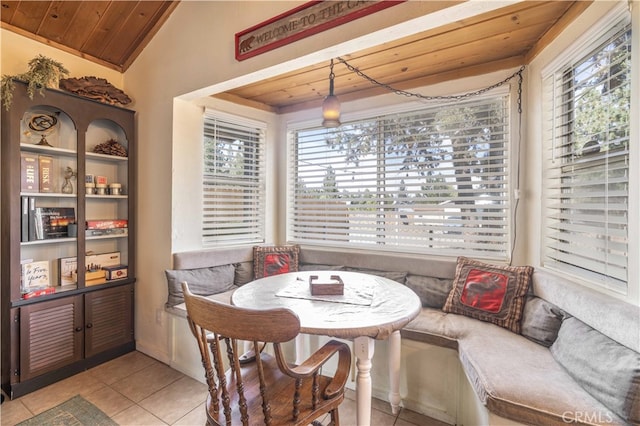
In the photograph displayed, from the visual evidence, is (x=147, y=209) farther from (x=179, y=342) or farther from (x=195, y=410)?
(x=195, y=410)

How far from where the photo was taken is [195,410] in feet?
6.31

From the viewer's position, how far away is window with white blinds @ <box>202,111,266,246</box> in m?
2.79

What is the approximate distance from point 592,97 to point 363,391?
6.62 ft

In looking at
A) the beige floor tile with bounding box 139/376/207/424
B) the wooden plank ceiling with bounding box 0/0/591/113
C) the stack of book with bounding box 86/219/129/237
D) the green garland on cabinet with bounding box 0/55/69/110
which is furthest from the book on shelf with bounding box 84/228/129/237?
the wooden plank ceiling with bounding box 0/0/591/113

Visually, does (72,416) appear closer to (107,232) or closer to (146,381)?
(146,381)

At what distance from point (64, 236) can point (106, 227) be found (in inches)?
11.5

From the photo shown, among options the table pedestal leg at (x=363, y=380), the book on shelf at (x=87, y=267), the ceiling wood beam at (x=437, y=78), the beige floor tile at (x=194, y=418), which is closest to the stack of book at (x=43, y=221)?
the book on shelf at (x=87, y=267)

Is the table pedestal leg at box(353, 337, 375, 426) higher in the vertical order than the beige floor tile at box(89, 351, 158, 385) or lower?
higher

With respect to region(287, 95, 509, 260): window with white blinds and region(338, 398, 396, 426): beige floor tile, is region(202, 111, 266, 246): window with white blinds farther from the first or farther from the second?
region(338, 398, 396, 426): beige floor tile

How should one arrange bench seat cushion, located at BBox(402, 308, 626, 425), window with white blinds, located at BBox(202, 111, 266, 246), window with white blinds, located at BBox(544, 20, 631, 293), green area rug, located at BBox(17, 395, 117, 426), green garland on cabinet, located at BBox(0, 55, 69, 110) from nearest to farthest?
bench seat cushion, located at BBox(402, 308, 626, 425) → window with white blinds, located at BBox(544, 20, 631, 293) → green area rug, located at BBox(17, 395, 117, 426) → green garland on cabinet, located at BBox(0, 55, 69, 110) → window with white blinds, located at BBox(202, 111, 266, 246)

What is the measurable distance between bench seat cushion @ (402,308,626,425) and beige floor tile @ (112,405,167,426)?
1.71m

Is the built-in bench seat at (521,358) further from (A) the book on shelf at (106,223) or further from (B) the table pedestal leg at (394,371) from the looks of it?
(A) the book on shelf at (106,223)

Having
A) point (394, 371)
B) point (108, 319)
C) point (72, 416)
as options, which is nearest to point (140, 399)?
point (72, 416)

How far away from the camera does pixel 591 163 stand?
1602mm
